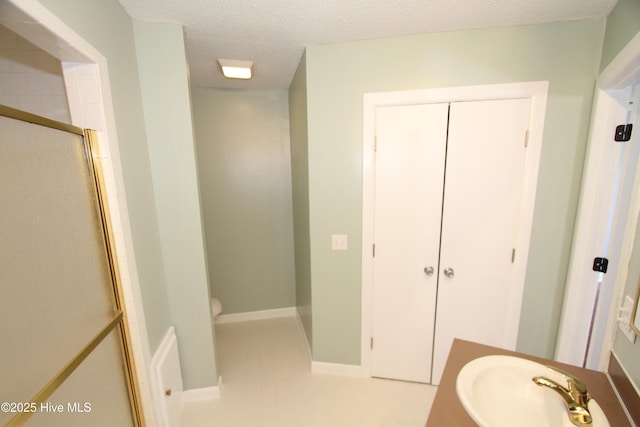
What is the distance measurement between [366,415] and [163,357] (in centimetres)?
133

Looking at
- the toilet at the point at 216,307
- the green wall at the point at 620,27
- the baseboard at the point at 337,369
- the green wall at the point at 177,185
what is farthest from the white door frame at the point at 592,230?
the toilet at the point at 216,307

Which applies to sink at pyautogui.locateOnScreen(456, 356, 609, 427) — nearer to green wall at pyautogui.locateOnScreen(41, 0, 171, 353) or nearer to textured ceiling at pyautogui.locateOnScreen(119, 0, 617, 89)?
green wall at pyautogui.locateOnScreen(41, 0, 171, 353)

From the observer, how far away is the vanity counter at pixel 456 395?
0.78m

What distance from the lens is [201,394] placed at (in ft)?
5.85

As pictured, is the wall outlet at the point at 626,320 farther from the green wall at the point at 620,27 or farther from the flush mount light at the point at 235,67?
the flush mount light at the point at 235,67

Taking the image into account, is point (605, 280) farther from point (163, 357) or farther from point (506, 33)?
point (163, 357)

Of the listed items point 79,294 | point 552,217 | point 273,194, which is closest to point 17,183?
point 79,294

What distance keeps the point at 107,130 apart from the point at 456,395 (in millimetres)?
1735

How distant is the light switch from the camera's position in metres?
1.80

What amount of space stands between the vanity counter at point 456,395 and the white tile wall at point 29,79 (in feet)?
6.44

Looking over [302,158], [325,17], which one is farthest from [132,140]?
[325,17]

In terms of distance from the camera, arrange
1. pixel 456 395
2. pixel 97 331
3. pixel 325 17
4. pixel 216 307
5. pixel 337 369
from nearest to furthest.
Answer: pixel 456 395 → pixel 97 331 → pixel 325 17 → pixel 337 369 → pixel 216 307

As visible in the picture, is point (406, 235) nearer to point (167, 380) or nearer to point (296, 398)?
point (296, 398)

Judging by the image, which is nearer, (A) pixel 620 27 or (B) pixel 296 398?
(A) pixel 620 27
